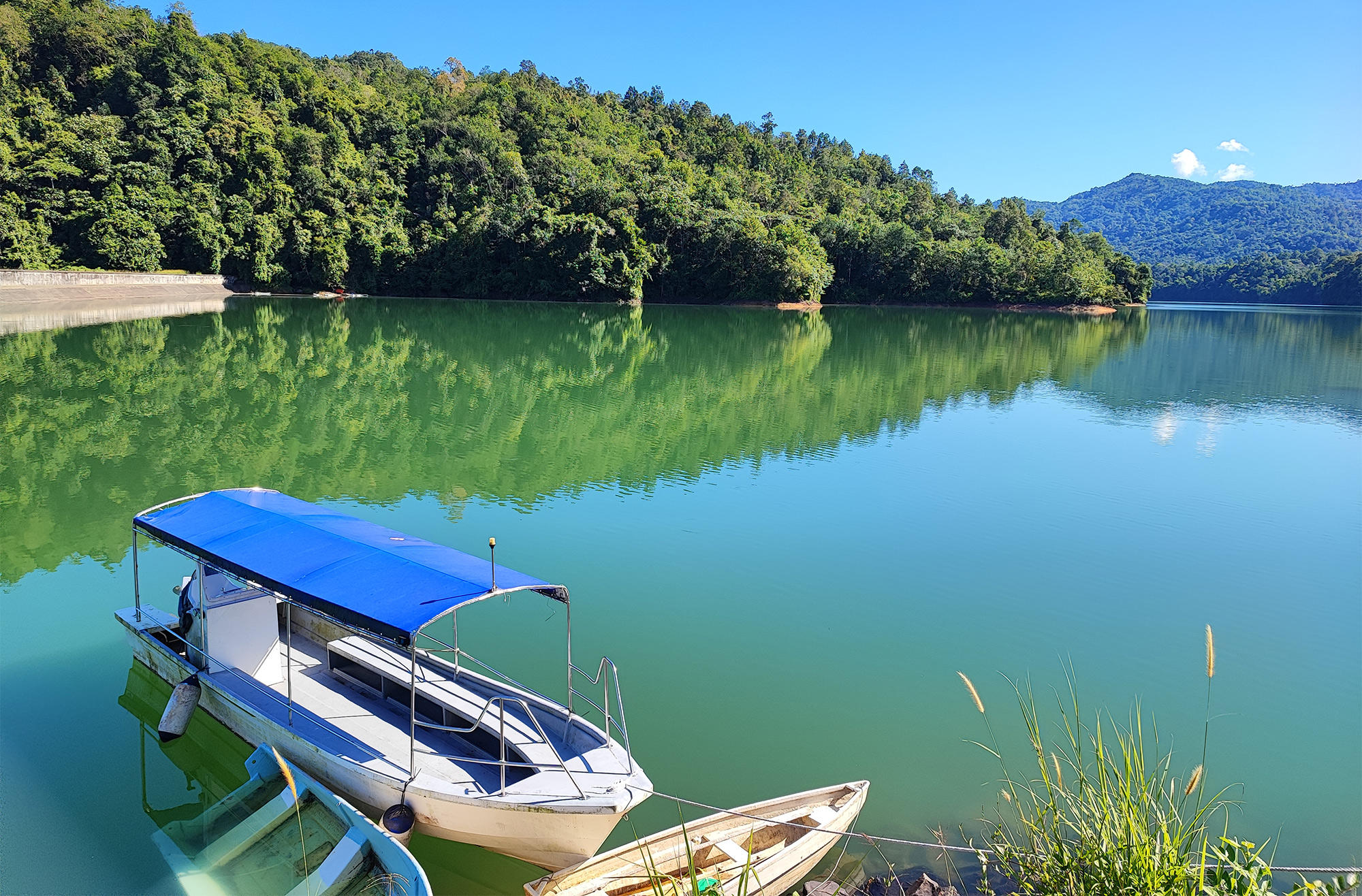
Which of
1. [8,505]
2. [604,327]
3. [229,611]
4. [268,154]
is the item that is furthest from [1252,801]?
[268,154]

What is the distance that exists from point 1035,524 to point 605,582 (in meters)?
7.22

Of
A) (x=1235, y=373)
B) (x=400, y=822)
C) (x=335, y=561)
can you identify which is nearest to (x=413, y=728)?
(x=400, y=822)

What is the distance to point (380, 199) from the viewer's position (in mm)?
65812

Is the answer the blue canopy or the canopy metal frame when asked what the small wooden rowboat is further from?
the blue canopy

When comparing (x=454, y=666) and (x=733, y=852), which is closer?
(x=733, y=852)

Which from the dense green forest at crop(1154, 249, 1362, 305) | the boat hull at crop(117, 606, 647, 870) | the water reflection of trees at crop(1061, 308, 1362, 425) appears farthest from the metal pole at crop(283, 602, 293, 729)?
the dense green forest at crop(1154, 249, 1362, 305)

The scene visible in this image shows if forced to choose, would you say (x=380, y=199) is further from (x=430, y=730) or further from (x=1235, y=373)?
(x=430, y=730)

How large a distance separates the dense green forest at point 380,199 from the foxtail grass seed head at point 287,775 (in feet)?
184

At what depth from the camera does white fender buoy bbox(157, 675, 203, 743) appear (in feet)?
22.2

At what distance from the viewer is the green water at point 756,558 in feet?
21.5

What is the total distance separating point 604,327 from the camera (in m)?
42.8

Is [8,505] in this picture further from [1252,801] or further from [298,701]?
[1252,801]

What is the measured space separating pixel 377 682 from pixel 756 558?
5.57 m

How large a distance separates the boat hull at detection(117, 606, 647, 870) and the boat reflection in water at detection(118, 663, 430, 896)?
1.00 feet
